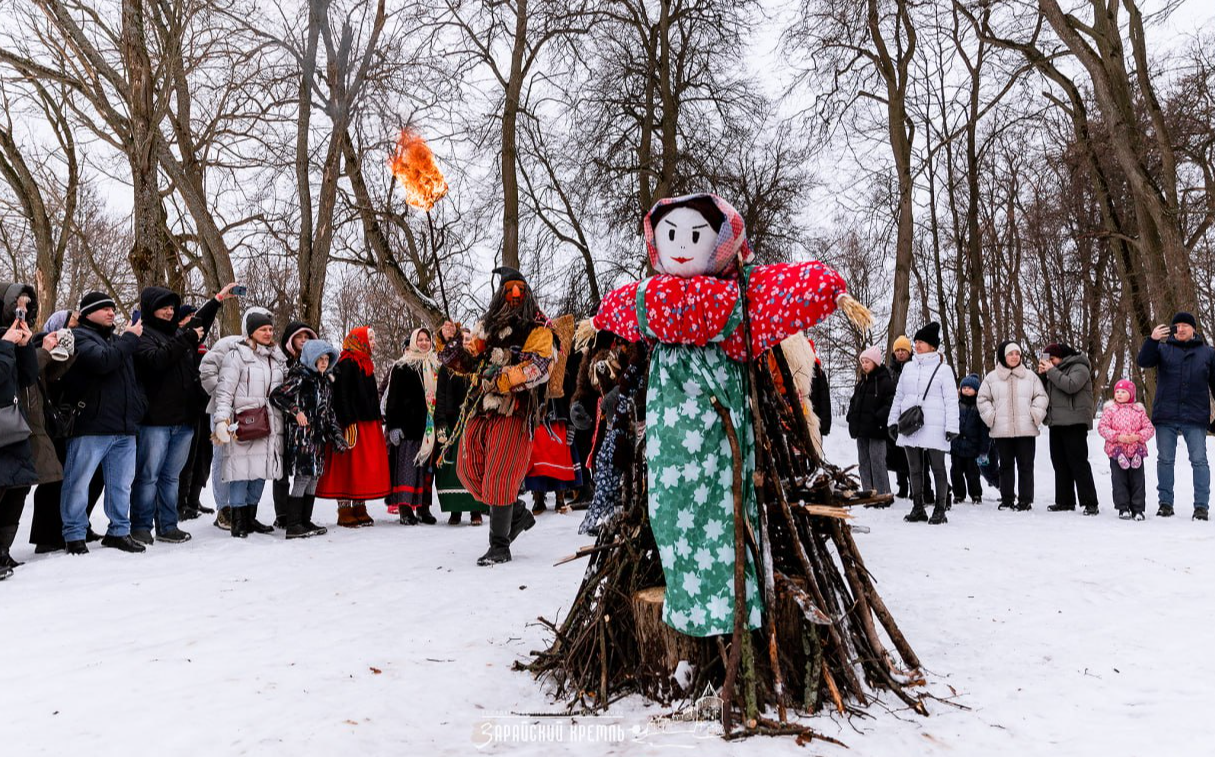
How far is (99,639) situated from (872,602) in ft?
11.9

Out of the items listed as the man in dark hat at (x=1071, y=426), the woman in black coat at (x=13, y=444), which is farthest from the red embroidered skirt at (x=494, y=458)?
the man in dark hat at (x=1071, y=426)

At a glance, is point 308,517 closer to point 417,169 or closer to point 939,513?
point 939,513

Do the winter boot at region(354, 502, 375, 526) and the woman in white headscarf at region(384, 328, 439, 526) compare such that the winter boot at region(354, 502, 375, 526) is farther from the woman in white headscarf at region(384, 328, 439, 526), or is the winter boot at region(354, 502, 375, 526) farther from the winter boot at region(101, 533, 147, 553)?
the winter boot at region(101, 533, 147, 553)

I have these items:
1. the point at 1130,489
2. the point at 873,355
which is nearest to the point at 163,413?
the point at 873,355

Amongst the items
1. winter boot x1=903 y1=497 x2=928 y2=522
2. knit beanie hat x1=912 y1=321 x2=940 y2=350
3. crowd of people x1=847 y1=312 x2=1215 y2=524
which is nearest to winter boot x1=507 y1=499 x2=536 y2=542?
crowd of people x1=847 y1=312 x2=1215 y2=524

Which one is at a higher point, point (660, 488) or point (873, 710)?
point (660, 488)

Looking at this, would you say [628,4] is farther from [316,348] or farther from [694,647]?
[694,647]

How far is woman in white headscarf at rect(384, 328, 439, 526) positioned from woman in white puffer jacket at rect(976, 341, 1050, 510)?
6.21m

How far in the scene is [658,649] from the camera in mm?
3184

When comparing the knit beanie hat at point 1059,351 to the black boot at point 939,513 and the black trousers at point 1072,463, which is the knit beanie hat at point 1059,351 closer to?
the black trousers at point 1072,463

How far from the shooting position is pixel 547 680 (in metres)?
3.40

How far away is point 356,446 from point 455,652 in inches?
179

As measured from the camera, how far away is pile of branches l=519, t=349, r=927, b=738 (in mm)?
2992

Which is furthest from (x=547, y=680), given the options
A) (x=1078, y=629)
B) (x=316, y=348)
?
(x=316, y=348)
